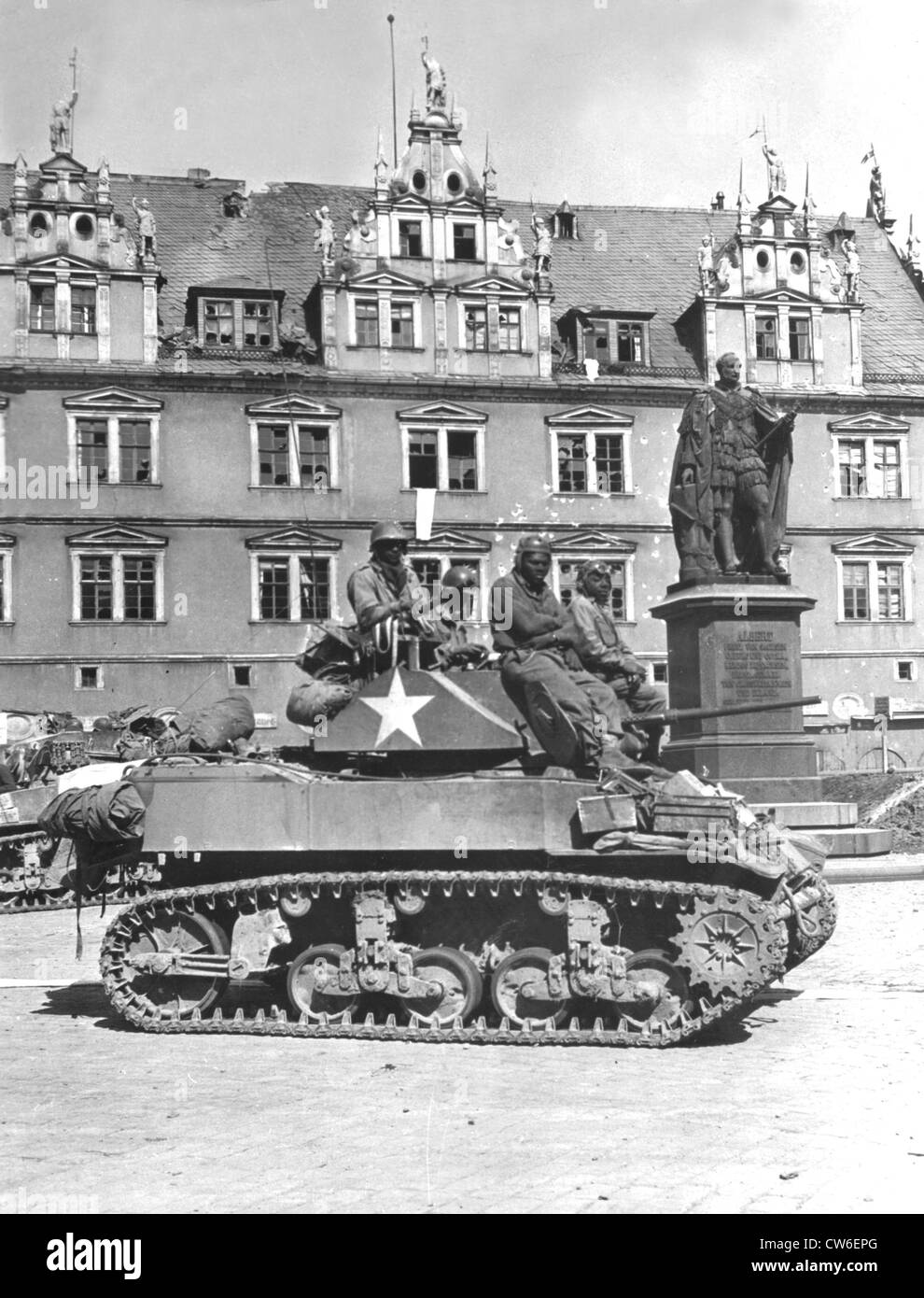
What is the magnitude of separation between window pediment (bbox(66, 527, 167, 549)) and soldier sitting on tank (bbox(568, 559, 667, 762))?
23522 millimetres

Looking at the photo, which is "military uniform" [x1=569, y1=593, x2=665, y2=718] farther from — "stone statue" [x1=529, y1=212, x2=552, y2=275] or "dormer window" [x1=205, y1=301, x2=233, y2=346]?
"stone statue" [x1=529, y1=212, x2=552, y2=275]

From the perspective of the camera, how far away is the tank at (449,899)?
891 cm

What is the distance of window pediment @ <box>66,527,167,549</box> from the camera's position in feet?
117

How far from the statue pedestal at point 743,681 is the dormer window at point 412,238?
22635 mm

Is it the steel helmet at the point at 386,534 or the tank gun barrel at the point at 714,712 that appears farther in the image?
the tank gun barrel at the point at 714,712

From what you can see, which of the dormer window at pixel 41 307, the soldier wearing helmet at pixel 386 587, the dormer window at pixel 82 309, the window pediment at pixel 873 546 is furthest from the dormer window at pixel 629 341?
the soldier wearing helmet at pixel 386 587

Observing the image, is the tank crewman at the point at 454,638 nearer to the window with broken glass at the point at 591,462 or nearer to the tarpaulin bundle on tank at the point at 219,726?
the tarpaulin bundle on tank at the point at 219,726

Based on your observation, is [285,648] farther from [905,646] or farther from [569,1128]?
[569,1128]

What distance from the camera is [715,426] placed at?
674 inches

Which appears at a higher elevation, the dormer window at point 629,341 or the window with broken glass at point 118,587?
the dormer window at point 629,341

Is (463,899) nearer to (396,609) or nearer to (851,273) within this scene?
(396,609)

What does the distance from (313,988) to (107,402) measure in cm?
2838

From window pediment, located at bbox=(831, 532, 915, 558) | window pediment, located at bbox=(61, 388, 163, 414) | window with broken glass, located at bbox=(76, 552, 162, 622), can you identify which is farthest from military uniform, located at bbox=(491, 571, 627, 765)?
window pediment, located at bbox=(831, 532, 915, 558)

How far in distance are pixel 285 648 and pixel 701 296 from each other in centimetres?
1444
